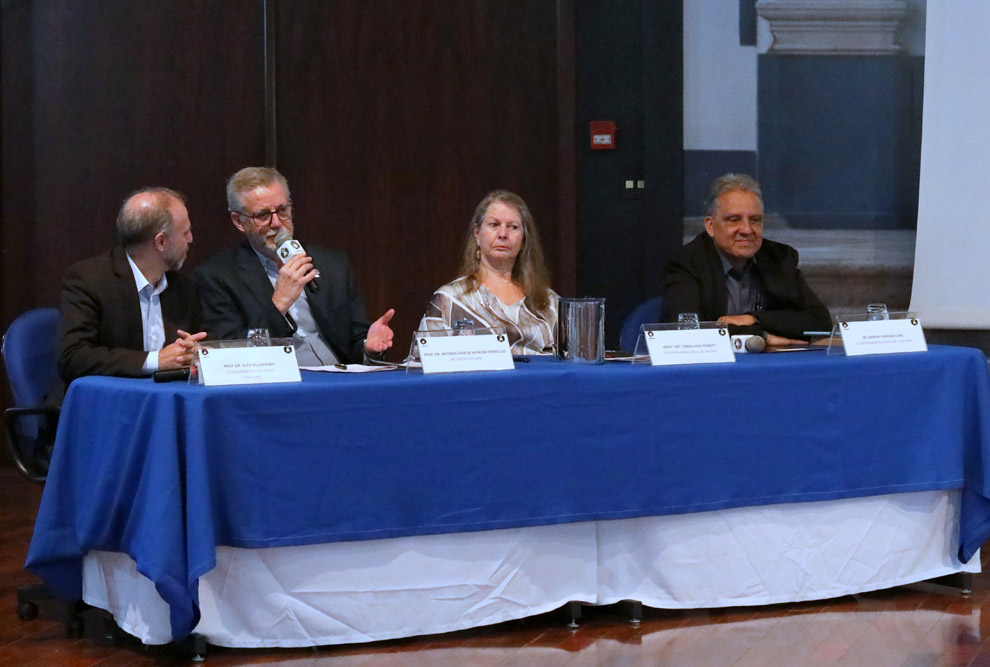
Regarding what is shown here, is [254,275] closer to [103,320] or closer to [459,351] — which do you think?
[103,320]

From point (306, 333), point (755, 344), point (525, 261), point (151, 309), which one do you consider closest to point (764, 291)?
point (755, 344)

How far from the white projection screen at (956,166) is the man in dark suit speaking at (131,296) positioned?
292cm

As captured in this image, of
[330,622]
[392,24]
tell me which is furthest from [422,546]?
[392,24]

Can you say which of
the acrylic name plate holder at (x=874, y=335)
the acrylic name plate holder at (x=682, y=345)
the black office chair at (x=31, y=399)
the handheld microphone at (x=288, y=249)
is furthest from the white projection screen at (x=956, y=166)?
the black office chair at (x=31, y=399)

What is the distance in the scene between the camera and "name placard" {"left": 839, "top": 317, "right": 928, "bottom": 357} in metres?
3.35

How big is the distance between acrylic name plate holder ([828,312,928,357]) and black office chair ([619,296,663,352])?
25.3 inches

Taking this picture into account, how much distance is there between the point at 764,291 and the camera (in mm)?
3967

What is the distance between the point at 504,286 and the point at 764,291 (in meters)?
0.84

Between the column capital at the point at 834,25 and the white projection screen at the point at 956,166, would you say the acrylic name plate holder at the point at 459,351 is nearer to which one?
the white projection screen at the point at 956,166

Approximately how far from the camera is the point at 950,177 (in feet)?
15.9

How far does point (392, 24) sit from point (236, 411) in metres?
3.20

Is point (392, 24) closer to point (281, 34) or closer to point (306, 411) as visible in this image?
point (281, 34)

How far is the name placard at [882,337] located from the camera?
3350 millimetres

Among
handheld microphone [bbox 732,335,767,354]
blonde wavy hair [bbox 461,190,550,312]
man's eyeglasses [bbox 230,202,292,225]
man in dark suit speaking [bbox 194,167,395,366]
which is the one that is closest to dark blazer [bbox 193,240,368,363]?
man in dark suit speaking [bbox 194,167,395,366]
